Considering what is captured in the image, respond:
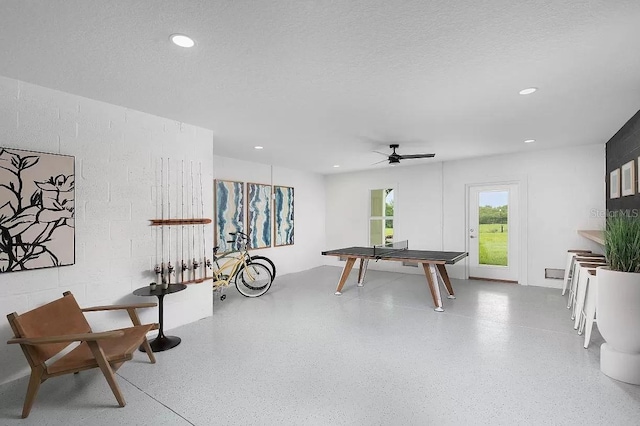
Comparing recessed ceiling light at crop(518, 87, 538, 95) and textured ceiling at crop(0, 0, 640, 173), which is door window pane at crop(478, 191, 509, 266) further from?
recessed ceiling light at crop(518, 87, 538, 95)

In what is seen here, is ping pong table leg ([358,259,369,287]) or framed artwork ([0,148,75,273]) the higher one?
framed artwork ([0,148,75,273])

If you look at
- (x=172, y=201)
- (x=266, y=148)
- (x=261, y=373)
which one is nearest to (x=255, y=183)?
(x=266, y=148)

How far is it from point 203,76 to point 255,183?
3.87 m

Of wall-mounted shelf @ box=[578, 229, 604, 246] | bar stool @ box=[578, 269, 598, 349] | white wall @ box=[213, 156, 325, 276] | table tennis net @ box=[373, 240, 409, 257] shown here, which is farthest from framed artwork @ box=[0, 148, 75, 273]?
wall-mounted shelf @ box=[578, 229, 604, 246]

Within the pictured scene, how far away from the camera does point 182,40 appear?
196 centimetres

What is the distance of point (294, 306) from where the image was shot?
4469mm

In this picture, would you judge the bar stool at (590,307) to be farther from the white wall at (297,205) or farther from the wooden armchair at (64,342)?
the white wall at (297,205)

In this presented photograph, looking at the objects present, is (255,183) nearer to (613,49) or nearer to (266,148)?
(266,148)

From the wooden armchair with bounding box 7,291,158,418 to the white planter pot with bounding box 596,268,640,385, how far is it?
361 cm

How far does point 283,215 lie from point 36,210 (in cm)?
461

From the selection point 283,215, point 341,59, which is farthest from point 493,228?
point 341,59

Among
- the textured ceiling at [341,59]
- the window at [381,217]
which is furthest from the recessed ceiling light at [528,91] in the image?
the window at [381,217]

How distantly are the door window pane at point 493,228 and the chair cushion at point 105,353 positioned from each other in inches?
225

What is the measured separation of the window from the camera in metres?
7.22
